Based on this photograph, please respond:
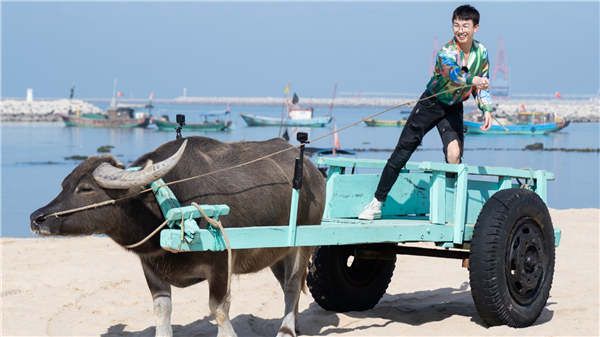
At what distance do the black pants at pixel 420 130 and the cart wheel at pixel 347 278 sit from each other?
0.64m

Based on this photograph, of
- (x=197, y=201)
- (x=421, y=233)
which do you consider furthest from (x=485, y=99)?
(x=197, y=201)

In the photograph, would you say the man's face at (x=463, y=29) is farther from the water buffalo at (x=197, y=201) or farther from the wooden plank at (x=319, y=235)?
the water buffalo at (x=197, y=201)

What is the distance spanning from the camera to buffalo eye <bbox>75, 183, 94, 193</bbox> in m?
5.60

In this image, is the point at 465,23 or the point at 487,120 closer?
the point at 465,23

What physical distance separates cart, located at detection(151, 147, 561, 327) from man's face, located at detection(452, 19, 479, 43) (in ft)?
3.01

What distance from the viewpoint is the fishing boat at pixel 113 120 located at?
6585cm

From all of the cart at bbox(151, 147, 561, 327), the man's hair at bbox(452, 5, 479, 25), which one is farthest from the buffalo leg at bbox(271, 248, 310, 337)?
the man's hair at bbox(452, 5, 479, 25)

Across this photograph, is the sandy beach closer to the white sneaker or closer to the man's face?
the white sneaker

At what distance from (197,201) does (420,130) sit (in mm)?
1913

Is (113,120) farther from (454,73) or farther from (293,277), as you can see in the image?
(454,73)

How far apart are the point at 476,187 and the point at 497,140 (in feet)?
157

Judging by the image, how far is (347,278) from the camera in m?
7.50

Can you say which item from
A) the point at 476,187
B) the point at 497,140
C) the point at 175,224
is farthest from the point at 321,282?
the point at 497,140

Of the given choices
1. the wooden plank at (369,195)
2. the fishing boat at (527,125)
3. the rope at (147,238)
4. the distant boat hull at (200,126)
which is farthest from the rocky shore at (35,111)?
the rope at (147,238)
